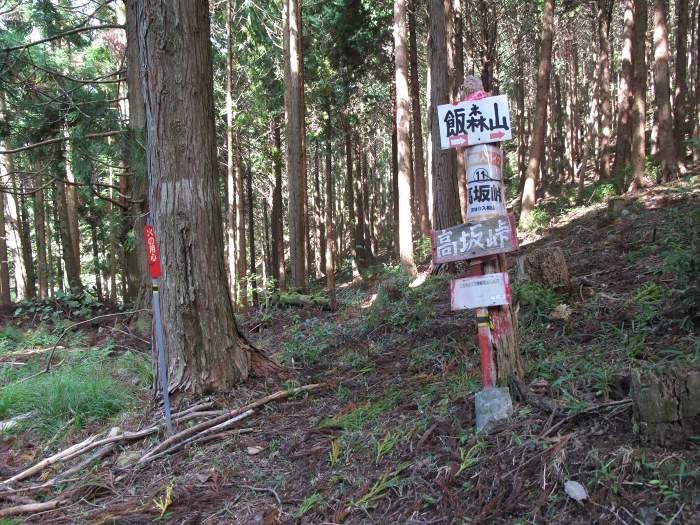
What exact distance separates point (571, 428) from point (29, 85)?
1082cm

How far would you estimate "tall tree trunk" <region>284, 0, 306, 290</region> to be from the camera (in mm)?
12469

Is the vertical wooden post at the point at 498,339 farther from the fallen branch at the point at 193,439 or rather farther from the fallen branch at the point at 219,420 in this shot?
the fallen branch at the point at 193,439

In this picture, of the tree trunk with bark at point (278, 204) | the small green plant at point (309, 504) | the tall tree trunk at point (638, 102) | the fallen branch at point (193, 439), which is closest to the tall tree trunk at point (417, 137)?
the tree trunk with bark at point (278, 204)

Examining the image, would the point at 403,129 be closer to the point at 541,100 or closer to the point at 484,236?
the point at 541,100

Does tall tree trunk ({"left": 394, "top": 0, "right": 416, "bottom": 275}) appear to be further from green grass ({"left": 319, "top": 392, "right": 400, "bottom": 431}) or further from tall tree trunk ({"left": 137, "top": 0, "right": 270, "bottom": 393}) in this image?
green grass ({"left": 319, "top": 392, "right": 400, "bottom": 431})

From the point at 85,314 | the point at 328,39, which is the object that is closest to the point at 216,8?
the point at 328,39

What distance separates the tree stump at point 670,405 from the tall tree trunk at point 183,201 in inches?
149

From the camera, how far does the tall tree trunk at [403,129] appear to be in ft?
38.4

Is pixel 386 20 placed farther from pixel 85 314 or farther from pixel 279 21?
pixel 85 314

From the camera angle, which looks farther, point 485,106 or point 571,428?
point 485,106

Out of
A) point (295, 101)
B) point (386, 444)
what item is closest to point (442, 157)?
point (295, 101)

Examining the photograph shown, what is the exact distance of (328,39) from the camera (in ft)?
58.0

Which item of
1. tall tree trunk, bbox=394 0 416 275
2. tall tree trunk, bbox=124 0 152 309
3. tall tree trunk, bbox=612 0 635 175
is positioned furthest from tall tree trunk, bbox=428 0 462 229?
tall tree trunk, bbox=612 0 635 175

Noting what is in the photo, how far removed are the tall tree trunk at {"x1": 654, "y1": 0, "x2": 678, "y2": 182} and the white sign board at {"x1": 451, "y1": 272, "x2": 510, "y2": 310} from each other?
1039 centimetres
